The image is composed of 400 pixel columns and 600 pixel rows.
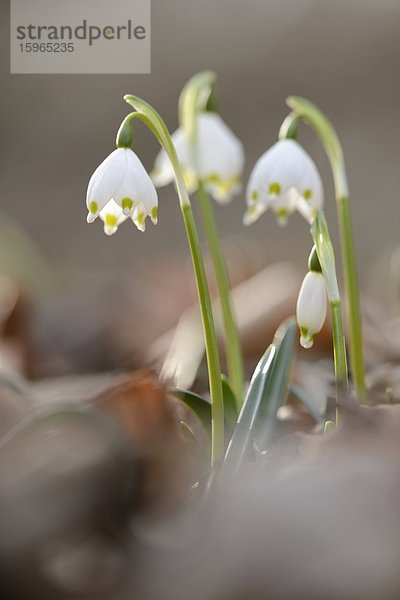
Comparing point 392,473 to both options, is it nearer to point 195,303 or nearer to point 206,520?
point 206,520

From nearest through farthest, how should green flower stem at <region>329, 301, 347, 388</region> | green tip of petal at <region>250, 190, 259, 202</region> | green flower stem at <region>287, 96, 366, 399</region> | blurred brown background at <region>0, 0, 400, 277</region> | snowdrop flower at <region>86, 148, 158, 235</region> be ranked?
green flower stem at <region>329, 301, 347, 388</region> < snowdrop flower at <region>86, 148, 158, 235</region> < green flower stem at <region>287, 96, 366, 399</region> < green tip of petal at <region>250, 190, 259, 202</region> < blurred brown background at <region>0, 0, 400, 277</region>

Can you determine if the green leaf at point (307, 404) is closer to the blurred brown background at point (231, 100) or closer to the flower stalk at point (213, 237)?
the flower stalk at point (213, 237)

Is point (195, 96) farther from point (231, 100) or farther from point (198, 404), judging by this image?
point (231, 100)

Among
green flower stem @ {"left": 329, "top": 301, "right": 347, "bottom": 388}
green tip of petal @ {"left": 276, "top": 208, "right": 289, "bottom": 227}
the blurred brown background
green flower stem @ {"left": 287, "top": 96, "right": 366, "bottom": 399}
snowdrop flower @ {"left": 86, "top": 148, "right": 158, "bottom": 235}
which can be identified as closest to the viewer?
green flower stem @ {"left": 329, "top": 301, "right": 347, "bottom": 388}

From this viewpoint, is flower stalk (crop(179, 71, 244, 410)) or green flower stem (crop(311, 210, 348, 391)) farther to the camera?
flower stalk (crop(179, 71, 244, 410))

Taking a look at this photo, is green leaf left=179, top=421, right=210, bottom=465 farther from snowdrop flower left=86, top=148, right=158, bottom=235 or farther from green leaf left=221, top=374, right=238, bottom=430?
snowdrop flower left=86, top=148, right=158, bottom=235

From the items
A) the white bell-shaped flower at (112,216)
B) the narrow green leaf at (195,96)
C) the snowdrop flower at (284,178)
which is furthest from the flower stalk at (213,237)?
the white bell-shaped flower at (112,216)

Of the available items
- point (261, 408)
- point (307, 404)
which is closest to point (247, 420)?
point (261, 408)
